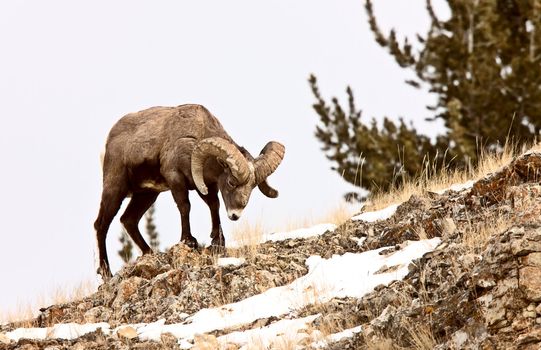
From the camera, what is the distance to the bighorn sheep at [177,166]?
11.4 m

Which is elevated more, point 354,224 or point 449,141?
point 449,141

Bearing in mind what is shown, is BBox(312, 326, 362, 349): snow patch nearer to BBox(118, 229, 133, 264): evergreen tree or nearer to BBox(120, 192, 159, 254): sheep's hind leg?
BBox(120, 192, 159, 254): sheep's hind leg

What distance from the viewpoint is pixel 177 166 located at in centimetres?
1173

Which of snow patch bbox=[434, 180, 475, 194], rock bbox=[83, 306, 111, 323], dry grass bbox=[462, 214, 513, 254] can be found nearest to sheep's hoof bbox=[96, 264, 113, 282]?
rock bbox=[83, 306, 111, 323]

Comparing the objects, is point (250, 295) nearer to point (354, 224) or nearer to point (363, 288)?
point (363, 288)

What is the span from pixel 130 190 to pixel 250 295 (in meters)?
3.83

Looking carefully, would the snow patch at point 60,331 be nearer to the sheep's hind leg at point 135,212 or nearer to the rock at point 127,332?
the rock at point 127,332

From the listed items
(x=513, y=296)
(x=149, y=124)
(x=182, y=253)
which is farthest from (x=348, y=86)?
(x=513, y=296)

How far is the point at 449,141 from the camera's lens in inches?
840

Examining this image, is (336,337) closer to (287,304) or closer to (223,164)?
(287,304)

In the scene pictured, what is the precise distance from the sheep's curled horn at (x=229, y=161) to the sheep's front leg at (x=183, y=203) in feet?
1.02

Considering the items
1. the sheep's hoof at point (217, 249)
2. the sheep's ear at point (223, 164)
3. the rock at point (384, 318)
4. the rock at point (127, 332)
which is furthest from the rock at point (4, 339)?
the rock at point (384, 318)

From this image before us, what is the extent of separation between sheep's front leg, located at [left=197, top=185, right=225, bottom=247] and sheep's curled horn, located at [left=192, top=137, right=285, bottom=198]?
474 mm

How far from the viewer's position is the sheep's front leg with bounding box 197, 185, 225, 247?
457 inches
